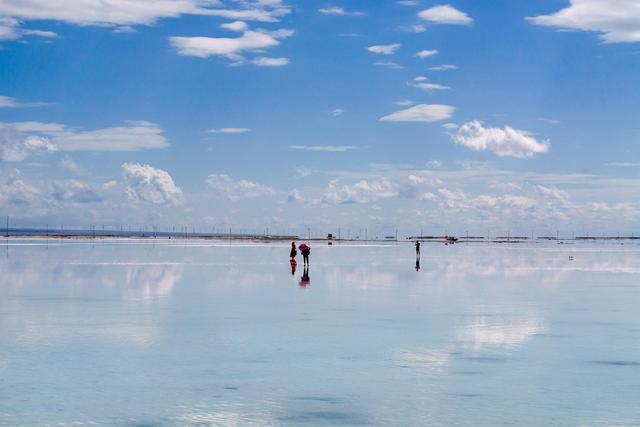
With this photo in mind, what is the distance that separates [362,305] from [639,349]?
10487mm

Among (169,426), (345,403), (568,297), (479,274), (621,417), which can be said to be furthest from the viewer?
(479,274)

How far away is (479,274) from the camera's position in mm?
44594

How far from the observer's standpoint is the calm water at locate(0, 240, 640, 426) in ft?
36.5

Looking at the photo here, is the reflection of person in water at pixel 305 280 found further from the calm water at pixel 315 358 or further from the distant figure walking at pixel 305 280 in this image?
the calm water at pixel 315 358

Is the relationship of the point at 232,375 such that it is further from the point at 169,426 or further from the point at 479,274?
the point at 479,274

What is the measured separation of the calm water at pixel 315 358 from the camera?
11.1 meters

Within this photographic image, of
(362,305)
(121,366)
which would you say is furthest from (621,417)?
(362,305)

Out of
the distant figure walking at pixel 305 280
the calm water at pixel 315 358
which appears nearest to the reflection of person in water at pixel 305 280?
the distant figure walking at pixel 305 280

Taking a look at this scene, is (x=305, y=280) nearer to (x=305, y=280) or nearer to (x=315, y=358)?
(x=305, y=280)

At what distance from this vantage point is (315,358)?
611 inches

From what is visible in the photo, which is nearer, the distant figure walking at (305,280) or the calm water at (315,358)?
the calm water at (315,358)

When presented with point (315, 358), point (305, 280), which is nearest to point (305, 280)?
point (305, 280)

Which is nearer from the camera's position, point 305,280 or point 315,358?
point 315,358

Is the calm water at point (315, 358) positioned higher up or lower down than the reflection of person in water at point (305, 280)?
lower down
